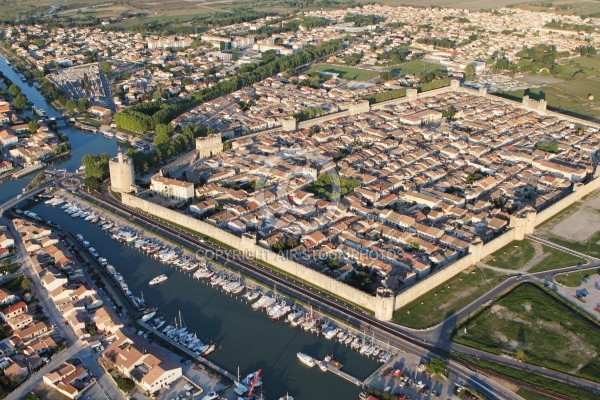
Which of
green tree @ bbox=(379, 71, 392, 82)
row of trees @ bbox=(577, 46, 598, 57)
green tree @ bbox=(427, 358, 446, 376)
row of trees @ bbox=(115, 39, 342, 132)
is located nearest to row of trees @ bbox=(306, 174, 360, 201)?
green tree @ bbox=(427, 358, 446, 376)

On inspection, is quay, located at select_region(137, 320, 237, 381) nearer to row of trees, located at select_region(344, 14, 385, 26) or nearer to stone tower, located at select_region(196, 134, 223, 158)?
stone tower, located at select_region(196, 134, 223, 158)

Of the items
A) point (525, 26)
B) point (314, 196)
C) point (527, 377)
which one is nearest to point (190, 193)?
point (314, 196)

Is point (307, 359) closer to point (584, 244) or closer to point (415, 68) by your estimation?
point (584, 244)

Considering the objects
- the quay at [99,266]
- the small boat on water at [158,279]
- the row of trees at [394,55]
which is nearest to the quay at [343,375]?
the quay at [99,266]

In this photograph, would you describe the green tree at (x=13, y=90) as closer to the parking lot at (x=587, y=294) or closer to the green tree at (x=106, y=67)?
the green tree at (x=106, y=67)

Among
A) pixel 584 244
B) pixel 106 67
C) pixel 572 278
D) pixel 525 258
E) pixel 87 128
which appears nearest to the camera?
pixel 572 278

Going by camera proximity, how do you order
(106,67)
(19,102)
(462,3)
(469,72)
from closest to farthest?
(19,102), (469,72), (106,67), (462,3)

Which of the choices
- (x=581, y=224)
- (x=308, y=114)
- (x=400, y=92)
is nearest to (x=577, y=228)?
(x=581, y=224)
